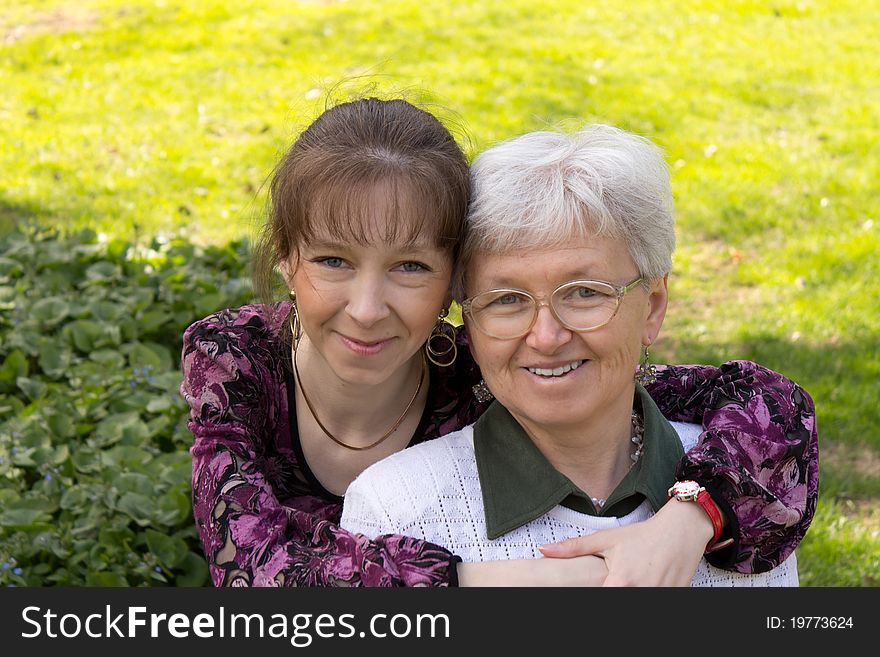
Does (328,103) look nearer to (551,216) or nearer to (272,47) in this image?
(551,216)

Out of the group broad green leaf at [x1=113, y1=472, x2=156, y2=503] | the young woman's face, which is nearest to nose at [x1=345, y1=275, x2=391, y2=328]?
the young woman's face

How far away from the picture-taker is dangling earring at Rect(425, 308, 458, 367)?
9.89 feet

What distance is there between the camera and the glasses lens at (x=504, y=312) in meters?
2.39

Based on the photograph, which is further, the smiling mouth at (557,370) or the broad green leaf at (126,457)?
the broad green leaf at (126,457)

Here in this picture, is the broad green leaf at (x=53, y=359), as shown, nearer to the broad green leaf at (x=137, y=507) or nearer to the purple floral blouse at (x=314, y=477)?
the broad green leaf at (x=137, y=507)

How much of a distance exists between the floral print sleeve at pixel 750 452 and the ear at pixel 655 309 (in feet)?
0.99

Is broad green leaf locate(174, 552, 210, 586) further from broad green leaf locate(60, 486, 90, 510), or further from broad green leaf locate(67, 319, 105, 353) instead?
broad green leaf locate(67, 319, 105, 353)

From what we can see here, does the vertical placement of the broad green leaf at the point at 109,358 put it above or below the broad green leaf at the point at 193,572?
above

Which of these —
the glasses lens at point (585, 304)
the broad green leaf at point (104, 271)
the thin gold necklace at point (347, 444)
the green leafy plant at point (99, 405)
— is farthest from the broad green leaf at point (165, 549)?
the broad green leaf at point (104, 271)

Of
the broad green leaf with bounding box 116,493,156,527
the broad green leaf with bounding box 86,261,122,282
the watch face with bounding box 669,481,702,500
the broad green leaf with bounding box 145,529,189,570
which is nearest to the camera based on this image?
the watch face with bounding box 669,481,702,500

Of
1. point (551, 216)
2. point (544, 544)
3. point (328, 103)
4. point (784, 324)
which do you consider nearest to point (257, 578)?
point (544, 544)

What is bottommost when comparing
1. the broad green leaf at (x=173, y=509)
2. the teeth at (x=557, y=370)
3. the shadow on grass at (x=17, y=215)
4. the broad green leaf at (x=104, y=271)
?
the broad green leaf at (x=173, y=509)

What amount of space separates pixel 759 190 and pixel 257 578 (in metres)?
6.06

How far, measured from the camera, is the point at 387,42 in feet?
34.2
